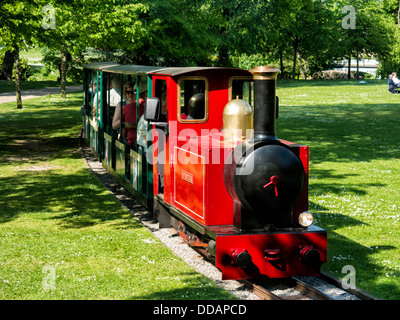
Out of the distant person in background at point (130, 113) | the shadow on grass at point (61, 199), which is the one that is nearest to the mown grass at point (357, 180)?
the shadow on grass at point (61, 199)

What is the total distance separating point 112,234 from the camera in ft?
32.8

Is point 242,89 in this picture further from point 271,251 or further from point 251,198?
point 271,251

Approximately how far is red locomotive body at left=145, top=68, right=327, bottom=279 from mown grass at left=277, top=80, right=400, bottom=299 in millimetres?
1084

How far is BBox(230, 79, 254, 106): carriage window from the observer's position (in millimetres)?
9320

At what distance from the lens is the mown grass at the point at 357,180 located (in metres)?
8.58

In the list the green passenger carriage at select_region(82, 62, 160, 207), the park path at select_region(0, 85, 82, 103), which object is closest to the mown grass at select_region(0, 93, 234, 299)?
the green passenger carriage at select_region(82, 62, 160, 207)

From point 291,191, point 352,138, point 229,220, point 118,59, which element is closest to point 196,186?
point 229,220

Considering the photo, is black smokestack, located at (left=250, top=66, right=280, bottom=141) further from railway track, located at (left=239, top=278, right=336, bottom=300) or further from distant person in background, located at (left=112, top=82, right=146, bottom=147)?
Result: distant person in background, located at (left=112, top=82, right=146, bottom=147)

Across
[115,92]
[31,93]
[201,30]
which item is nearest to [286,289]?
[115,92]

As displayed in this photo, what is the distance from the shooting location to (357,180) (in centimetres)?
1473

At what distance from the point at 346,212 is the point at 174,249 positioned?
12.7ft

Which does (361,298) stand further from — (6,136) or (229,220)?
(6,136)

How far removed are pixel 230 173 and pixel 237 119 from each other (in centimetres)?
106

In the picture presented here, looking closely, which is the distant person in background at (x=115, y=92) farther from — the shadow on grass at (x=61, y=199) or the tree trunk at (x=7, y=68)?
the tree trunk at (x=7, y=68)
